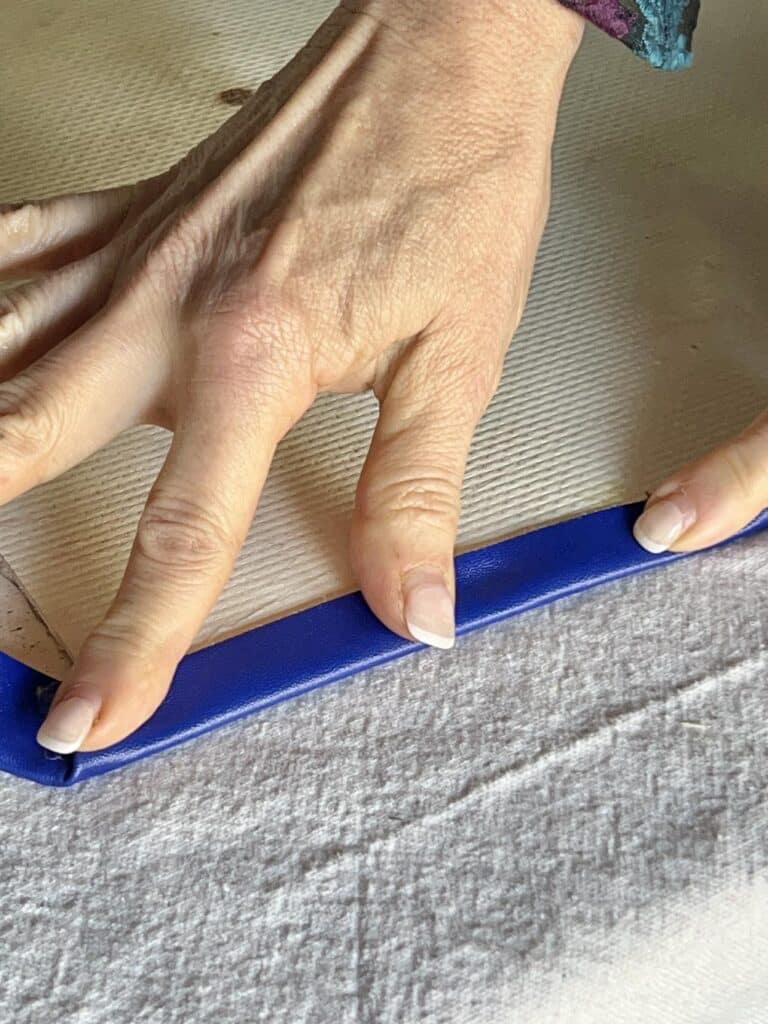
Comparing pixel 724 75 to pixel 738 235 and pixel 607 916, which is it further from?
pixel 607 916

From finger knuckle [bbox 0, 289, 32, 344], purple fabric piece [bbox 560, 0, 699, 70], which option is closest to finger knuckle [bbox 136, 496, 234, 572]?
finger knuckle [bbox 0, 289, 32, 344]

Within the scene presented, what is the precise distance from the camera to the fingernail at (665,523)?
0.61m

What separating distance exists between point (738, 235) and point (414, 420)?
0.35m

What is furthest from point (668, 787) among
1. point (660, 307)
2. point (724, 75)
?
point (724, 75)

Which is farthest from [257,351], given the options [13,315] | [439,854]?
[439,854]

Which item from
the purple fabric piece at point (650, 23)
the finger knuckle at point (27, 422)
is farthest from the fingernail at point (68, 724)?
the purple fabric piece at point (650, 23)

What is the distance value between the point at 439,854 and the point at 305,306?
0.91 ft

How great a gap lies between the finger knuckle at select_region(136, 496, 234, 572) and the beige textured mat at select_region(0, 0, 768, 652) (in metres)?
0.06

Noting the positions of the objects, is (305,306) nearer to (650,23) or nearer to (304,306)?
(304,306)

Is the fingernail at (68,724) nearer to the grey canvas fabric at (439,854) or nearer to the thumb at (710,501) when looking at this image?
the grey canvas fabric at (439,854)

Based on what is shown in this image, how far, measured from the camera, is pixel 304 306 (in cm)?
58

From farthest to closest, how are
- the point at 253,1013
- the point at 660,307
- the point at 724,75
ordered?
the point at 724,75
the point at 660,307
the point at 253,1013

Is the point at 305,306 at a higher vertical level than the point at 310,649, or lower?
higher

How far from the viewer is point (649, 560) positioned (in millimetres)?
620
